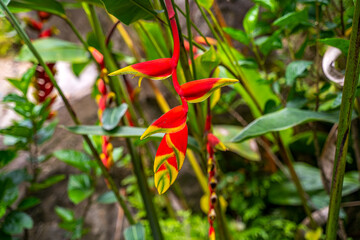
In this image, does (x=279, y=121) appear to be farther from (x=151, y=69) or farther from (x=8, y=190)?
(x=8, y=190)

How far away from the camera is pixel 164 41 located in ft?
2.00

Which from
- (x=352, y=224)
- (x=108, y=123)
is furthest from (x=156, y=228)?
(x=352, y=224)

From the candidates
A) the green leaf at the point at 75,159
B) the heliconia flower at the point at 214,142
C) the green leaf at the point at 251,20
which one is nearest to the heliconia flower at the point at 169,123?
the heliconia flower at the point at 214,142

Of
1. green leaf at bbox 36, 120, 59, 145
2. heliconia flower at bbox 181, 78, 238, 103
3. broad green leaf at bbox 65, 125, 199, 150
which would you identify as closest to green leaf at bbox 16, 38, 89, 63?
green leaf at bbox 36, 120, 59, 145

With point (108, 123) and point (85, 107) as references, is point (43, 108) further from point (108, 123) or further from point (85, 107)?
point (85, 107)

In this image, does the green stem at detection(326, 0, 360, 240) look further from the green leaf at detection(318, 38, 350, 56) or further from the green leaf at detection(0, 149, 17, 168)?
the green leaf at detection(0, 149, 17, 168)

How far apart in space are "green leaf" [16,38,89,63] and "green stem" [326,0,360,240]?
0.76 metres

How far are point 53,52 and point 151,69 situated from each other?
2.18 feet

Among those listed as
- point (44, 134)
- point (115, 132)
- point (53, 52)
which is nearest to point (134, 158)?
point (115, 132)

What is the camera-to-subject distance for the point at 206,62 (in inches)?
16.8

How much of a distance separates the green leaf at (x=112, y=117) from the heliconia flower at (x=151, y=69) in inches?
7.6

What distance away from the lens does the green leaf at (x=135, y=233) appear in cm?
57

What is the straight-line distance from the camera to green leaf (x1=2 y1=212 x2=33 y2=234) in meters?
0.63

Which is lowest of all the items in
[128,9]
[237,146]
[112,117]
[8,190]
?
[237,146]
